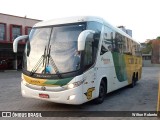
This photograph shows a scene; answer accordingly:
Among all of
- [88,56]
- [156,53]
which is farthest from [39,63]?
[156,53]

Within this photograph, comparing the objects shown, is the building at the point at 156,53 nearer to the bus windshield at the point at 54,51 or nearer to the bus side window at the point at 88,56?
the bus side window at the point at 88,56

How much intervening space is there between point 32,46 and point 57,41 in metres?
0.97

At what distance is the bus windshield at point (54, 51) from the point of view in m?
8.07

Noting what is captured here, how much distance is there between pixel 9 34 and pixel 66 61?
98.0 feet

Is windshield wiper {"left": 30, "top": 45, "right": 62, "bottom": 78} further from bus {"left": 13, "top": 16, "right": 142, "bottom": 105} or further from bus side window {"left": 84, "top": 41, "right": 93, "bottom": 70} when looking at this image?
bus side window {"left": 84, "top": 41, "right": 93, "bottom": 70}

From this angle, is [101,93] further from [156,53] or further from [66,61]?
[156,53]

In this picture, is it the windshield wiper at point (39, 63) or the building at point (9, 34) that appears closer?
the windshield wiper at point (39, 63)

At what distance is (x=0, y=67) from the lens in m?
35.8

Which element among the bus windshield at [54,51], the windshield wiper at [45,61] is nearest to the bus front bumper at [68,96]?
the bus windshield at [54,51]

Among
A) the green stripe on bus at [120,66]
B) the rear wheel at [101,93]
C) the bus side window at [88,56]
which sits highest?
the bus side window at [88,56]

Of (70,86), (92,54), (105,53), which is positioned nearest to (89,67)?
(92,54)

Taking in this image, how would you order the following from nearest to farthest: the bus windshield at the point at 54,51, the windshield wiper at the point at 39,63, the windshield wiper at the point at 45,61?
the bus windshield at the point at 54,51, the windshield wiper at the point at 45,61, the windshield wiper at the point at 39,63

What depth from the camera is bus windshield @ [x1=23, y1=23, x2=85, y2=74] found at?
807cm

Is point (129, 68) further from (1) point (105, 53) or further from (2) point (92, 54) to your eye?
(2) point (92, 54)
